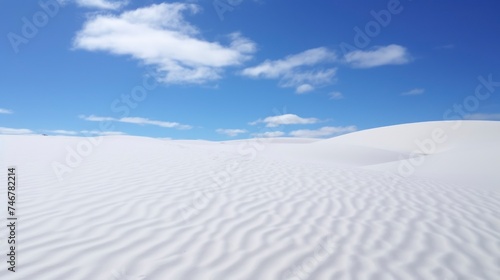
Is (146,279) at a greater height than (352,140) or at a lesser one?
lesser

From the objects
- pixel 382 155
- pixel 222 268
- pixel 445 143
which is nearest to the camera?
pixel 222 268

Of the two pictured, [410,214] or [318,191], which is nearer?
[410,214]

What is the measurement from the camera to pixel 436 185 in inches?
359

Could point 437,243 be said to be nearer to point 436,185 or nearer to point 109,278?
point 109,278

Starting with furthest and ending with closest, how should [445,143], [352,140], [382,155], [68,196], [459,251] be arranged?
[352,140] < [445,143] < [382,155] < [68,196] < [459,251]

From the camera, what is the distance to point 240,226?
4.67 metres

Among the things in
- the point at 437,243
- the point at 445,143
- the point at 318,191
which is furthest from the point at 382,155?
the point at 437,243

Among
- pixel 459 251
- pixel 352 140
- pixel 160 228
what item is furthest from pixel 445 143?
pixel 160 228

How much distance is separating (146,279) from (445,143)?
32.1 meters

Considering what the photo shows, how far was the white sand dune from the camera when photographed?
11.4 ft

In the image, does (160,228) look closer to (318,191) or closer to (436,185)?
(318,191)

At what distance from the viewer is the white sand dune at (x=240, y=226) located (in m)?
3.46

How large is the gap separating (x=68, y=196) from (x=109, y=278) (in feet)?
10.0

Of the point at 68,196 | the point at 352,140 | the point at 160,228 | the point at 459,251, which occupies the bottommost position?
the point at 459,251
